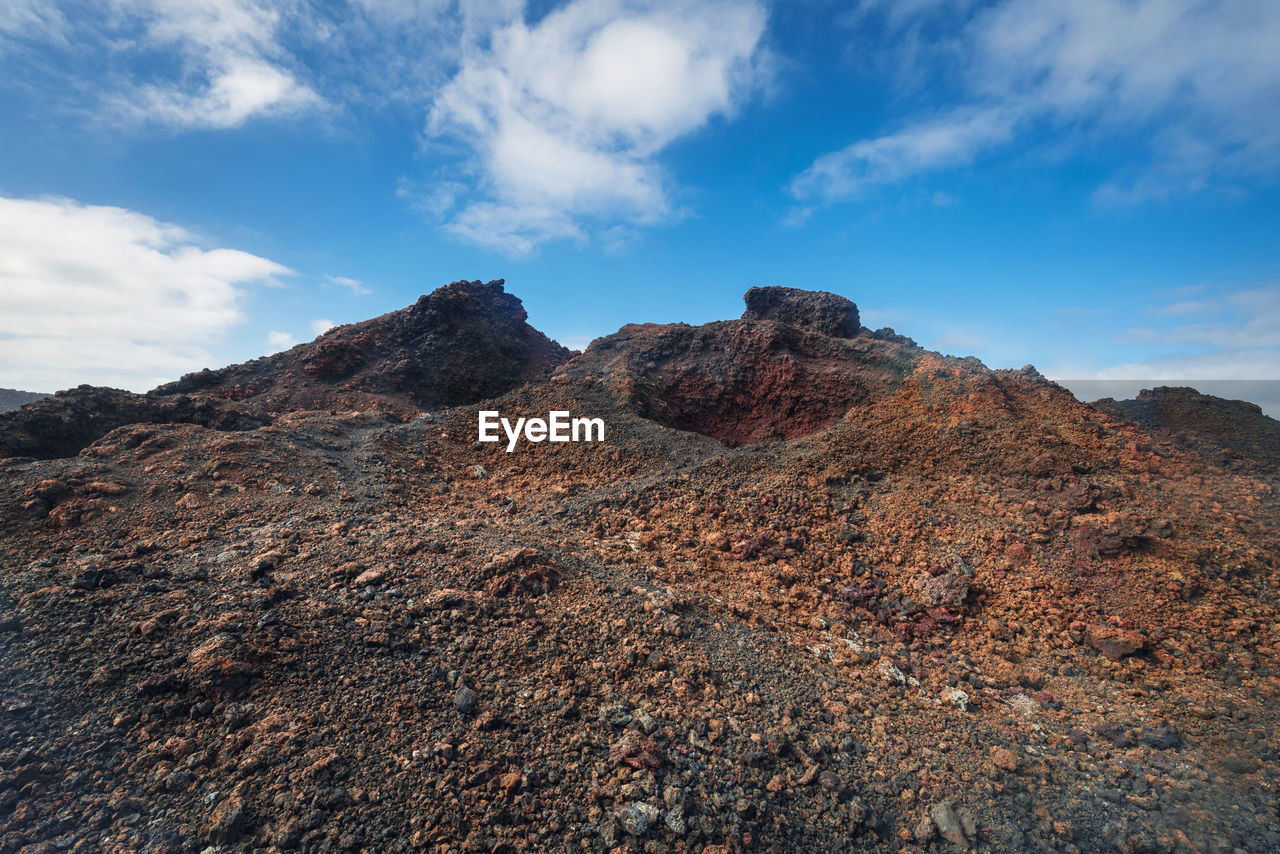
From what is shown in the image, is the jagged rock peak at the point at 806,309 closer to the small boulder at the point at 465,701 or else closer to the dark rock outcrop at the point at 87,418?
the dark rock outcrop at the point at 87,418

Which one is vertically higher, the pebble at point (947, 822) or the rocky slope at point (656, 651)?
the rocky slope at point (656, 651)

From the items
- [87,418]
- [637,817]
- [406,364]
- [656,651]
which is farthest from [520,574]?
[406,364]

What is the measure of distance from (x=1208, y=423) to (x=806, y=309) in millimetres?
10806

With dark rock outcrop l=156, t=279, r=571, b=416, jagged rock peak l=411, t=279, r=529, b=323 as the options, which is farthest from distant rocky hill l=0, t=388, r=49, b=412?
jagged rock peak l=411, t=279, r=529, b=323

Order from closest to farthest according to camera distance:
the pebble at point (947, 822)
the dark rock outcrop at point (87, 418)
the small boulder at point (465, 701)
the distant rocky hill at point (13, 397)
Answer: the pebble at point (947, 822), the small boulder at point (465, 701), the dark rock outcrop at point (87, 418), the distant rocky hill at point (13, 397)

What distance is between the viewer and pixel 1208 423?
9.76m

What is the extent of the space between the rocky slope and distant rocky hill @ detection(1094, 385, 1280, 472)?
28.3 inches

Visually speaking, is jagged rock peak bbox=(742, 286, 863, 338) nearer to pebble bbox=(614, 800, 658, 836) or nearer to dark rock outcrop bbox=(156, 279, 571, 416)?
dark rock outcrop bbox=(156, 279, 571, 416)

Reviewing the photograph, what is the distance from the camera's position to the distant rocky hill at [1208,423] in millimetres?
8688

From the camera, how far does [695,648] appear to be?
4680 millimetres

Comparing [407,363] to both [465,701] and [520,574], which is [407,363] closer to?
Result: [520,574]

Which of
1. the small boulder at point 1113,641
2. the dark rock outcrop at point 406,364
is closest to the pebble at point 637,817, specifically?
the small boulder at point 1113,641

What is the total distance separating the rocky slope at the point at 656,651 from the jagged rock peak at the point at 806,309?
883 centimetres

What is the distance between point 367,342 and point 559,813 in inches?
842
